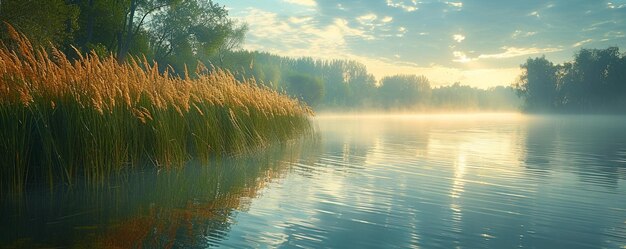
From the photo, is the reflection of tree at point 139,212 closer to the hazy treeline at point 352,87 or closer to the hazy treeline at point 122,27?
the hazy treeline at point 122,27

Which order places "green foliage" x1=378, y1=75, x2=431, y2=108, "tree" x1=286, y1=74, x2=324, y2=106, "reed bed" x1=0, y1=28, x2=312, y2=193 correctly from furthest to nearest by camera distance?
1. "green foliage" x1=378, y1=75, x2=431, y2=108
2. "tree" x1=286, y1=74, x2=324, y2=106
3. "reed bed" x1=0, y1=28, x2=312, y2=193

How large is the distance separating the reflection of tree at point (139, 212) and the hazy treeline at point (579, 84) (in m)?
107

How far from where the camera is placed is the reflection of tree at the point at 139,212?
14.6 ft

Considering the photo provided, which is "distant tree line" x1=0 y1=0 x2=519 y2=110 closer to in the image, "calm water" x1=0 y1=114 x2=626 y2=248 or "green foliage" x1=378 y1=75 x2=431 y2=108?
"calm water" x1=0 y1=114 x2=626 y2=248

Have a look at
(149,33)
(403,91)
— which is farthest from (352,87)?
(149,33)

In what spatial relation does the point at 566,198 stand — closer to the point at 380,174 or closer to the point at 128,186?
the point at 380,174

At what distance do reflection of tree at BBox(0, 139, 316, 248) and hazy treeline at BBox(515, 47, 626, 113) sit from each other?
10714 centimetres

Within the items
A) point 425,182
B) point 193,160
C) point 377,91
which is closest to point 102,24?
point 193,160

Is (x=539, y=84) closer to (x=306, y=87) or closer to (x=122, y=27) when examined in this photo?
(x=306, y=87)

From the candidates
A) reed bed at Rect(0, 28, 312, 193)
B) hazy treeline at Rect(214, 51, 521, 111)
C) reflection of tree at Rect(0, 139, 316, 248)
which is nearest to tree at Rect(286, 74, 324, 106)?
hazy treeline at Rect(214, 51, 521, 111)

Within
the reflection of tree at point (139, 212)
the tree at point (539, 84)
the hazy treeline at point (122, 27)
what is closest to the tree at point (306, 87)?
the hazy treeline at point (122, 27)

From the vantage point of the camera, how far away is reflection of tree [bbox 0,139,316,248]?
445 centimetres

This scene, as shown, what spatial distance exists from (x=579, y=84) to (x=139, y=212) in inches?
4362

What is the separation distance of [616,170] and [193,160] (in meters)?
10.1
